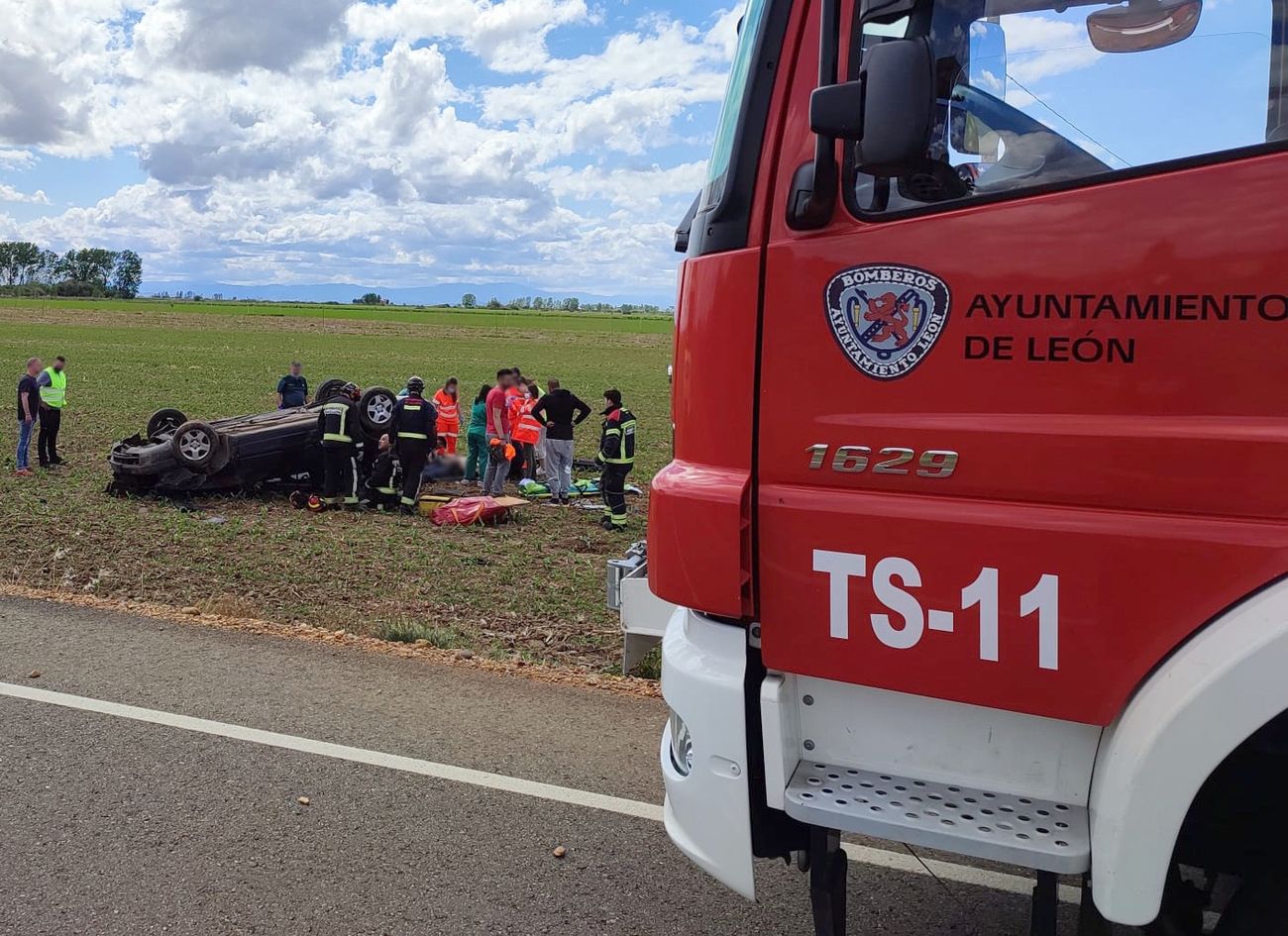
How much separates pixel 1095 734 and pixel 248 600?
24.8 ft

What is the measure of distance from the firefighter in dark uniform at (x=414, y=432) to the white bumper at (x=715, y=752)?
10.4m

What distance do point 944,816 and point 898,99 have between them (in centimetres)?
169

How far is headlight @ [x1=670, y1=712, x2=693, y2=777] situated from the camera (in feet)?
9.35

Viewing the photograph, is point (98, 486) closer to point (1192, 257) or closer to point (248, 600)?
point (248, 600)

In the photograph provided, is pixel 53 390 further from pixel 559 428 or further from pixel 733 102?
pixel 733 102

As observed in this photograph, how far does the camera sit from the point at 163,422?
14461mm

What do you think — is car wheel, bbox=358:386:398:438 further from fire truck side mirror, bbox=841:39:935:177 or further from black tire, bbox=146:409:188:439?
fire truck side mirror, bbox=841:39:935:177

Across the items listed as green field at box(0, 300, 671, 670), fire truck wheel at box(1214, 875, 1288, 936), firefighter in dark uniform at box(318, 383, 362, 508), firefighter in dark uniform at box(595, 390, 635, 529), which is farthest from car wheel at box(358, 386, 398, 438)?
fire truck wheel at box(1214, 875, 1288, 936)

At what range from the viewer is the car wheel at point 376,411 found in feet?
43.9

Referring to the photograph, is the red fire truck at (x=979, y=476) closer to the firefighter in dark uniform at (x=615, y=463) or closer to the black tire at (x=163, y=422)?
the firefighter in dark uniform at (x=615, y=463)

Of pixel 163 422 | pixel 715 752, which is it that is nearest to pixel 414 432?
pixel 163 422

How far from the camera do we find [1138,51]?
2.51m

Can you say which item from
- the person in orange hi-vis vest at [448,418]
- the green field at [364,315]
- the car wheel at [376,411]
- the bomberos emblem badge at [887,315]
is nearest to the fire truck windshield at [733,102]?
the bomberos emblem badge at [887,315]

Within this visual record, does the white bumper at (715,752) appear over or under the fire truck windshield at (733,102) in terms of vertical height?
under
